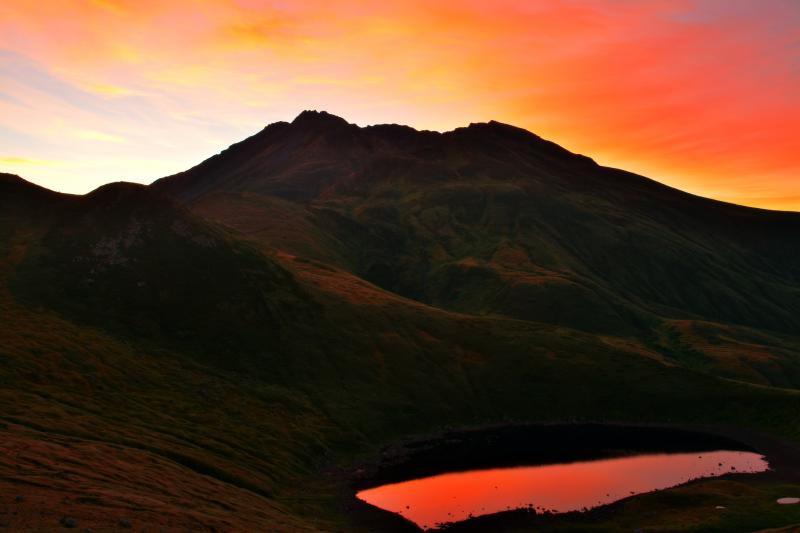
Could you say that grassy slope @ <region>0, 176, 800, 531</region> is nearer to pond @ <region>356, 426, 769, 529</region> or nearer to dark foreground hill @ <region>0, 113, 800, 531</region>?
dark foreground hill @ <region>0, 113, 800, 531</region>

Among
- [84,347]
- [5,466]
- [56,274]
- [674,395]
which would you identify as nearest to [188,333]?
[84,347]

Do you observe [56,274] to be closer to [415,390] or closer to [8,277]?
[8,277]

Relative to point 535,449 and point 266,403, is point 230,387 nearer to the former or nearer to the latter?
point 266,403

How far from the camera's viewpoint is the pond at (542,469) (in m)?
95.9

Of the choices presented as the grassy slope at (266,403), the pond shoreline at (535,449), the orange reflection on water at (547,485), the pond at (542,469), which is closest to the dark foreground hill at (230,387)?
the grassy slope at (266,403)

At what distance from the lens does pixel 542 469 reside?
11594cm

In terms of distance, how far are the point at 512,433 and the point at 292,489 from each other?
2563 inches

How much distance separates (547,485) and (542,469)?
10.1m

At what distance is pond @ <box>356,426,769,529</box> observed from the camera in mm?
95938

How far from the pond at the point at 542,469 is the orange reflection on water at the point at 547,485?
0.17 m

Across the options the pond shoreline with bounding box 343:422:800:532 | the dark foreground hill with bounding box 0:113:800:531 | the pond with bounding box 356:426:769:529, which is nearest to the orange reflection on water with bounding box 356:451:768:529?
the pond with bounding box 356:426:769:529

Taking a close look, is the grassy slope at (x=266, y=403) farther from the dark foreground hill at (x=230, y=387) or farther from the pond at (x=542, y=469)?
the pond at (x=542, y=469)

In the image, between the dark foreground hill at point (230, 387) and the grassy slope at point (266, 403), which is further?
the dark foreground hill at point (230, 387)

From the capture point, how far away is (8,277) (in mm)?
153375
